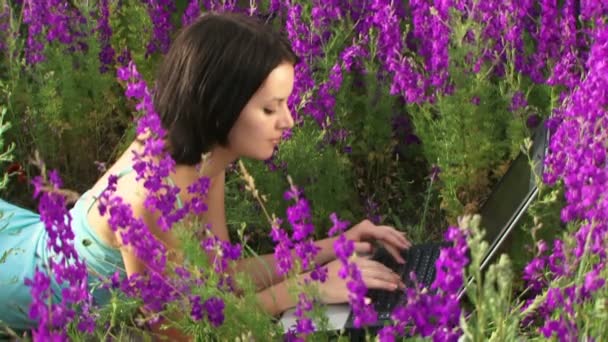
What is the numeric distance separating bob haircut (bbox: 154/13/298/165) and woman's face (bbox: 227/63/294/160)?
19mm

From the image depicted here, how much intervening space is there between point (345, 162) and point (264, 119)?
38.8 inches

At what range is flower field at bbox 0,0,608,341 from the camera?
2.06 m

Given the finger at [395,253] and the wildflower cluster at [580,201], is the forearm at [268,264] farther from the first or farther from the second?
the wildflower cluster at [580,201]

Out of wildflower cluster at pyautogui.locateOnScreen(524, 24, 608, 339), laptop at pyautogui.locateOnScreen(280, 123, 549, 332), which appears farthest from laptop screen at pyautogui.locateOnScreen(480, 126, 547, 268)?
wildflower cluster at pyautogui.locateOnScreen(524, 24, 608, 339)

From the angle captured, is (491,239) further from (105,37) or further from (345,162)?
(105,37)

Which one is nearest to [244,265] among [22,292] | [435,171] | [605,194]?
[22,292]

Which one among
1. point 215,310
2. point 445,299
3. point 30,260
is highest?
point 445,299

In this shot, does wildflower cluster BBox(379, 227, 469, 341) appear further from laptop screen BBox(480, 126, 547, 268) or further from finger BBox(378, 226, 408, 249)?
finger BBox(378, 226, 408, 249)

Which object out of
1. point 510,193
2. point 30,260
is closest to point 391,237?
point 510,193

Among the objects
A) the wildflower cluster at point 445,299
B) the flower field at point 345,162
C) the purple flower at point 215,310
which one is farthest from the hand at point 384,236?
the wildflower cluster at point 445,299

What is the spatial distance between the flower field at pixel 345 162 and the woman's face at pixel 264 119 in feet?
1.15

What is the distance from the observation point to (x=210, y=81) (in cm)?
291

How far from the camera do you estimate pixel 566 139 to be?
2660 millimetres

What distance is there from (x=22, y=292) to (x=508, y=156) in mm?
1791
